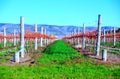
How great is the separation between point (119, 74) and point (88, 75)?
1144mm

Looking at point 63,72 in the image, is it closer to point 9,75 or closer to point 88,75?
point 88,75

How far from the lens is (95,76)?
10.8 m

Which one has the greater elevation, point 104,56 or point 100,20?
point 100,20

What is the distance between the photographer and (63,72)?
1164cm

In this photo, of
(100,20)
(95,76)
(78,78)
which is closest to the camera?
(78,78)

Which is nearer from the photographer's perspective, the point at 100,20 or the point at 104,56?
the point at 104,56

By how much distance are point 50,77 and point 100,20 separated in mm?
12599

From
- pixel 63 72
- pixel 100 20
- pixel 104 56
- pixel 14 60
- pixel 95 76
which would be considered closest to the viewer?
pixel 95 76

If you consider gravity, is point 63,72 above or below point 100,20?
below

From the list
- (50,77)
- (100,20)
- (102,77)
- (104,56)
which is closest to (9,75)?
(50,77)

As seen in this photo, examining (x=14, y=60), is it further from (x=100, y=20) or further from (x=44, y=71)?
(x=100, y=20)

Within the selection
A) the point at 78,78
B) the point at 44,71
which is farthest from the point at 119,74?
the point at 44,71

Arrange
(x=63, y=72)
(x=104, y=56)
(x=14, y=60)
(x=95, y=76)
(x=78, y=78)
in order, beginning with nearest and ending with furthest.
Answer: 1. (x=78, y=78)
2. (x=95, y=76)
3. (x=63, y=72)
4. (x=14, y=60)
5. (x=104, y=56)

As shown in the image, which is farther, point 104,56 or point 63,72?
point 104,56
